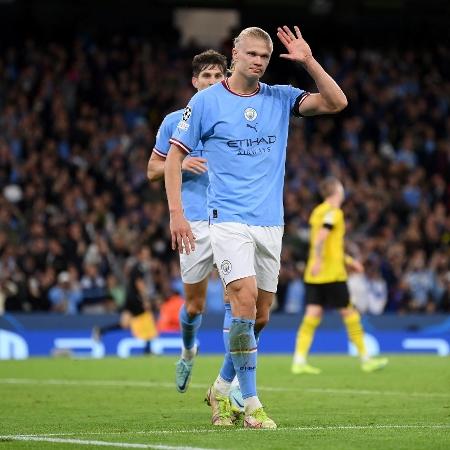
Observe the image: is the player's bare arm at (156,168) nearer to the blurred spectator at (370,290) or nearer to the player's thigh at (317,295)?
the player's thigh at (317,295)

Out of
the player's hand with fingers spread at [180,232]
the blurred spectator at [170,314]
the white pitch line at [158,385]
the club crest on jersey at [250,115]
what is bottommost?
the blurred spectator at [170,314]

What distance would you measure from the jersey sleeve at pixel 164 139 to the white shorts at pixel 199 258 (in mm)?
669

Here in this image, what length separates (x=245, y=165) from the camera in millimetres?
8336

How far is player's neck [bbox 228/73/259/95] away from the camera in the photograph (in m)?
8.42

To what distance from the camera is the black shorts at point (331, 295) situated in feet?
53.4

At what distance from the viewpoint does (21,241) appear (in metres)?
23.2

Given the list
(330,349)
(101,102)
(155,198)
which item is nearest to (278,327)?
(330,349)

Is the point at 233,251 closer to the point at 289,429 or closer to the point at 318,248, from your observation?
the point at 289,429

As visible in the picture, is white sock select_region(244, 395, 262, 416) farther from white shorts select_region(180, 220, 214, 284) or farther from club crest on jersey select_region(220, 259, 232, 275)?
white shorts select_region(180, 220, 214, 284)

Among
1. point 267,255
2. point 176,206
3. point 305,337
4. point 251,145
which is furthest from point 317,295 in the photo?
point 176,206

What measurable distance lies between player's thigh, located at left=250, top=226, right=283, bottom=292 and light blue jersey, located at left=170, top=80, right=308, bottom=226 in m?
0.06

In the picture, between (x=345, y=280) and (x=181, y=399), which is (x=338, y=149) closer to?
(x=345, y=280)

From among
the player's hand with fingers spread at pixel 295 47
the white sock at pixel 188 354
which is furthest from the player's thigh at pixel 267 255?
the white sock at pixel 188 354

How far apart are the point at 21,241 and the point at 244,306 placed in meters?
15.6
